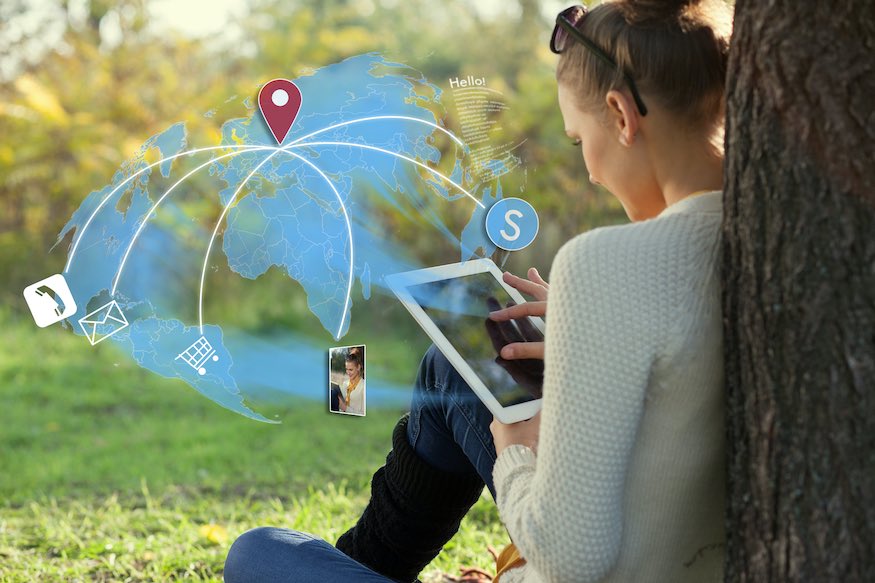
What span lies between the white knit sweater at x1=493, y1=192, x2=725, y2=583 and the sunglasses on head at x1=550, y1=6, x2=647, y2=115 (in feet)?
0.54

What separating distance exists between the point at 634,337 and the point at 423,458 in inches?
35.7

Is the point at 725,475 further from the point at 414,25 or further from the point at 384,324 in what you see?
the point at 414,25

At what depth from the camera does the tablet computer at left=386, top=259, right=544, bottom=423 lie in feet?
5.35

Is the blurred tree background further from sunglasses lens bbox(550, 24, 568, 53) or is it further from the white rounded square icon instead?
sunglasses lens bbox(550, 24, 568, 53)

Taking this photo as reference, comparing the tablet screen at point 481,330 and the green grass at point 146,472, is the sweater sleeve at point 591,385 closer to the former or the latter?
the tablet screen at point 481,330

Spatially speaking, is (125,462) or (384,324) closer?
(384,324)

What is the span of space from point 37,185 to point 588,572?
5110 millimetres

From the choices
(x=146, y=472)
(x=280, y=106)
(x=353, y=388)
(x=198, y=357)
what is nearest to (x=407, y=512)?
(x=353, y=388)

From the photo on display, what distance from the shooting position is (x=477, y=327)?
5.65 feet

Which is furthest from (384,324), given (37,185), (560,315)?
(37,185)

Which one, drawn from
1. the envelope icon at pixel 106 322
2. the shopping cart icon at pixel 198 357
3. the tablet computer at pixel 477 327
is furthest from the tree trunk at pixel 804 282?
the envelope icon at pixel 106 322

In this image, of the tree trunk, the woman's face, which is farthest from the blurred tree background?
the tree trunk

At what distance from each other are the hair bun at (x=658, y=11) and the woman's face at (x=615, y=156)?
0.12m

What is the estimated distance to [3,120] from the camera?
592 centimetres
